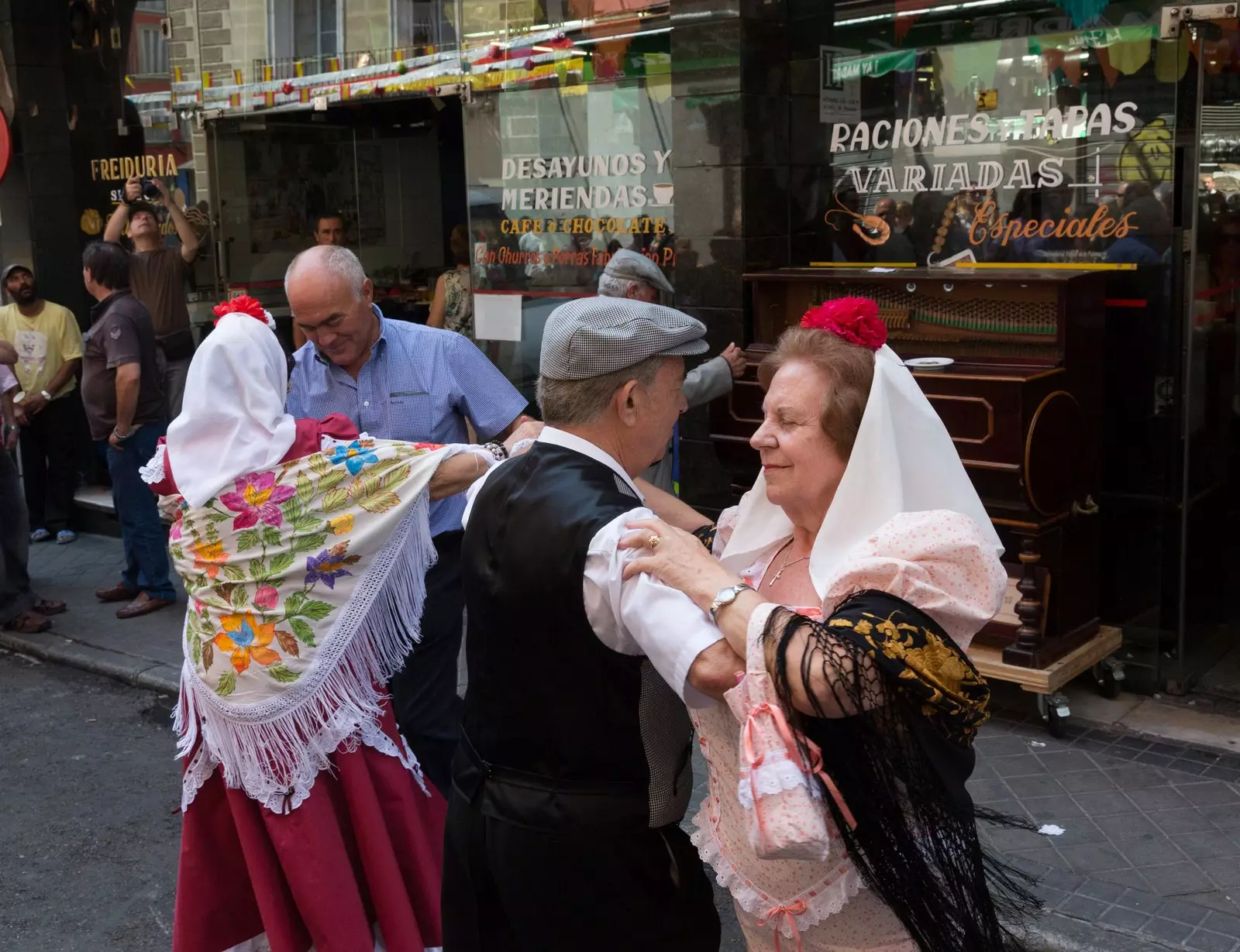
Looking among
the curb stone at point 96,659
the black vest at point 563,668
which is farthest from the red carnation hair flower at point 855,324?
the curb stone at point 96,659

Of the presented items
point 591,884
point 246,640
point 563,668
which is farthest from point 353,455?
point 591,884

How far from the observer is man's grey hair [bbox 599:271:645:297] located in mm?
6352

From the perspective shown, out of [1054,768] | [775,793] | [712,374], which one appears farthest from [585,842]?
[712,374]

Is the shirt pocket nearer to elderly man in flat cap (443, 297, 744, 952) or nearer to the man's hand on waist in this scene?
elderly man in flat cap (443, 297, 744, 952)

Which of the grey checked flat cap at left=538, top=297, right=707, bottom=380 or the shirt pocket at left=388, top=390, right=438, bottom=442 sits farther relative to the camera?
the shirt pocket at left=388, top=390, right=438, bottom=442

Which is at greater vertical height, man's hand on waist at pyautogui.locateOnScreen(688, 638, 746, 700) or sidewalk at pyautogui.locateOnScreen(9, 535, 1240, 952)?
man's hand on waist at pyautogui.locateOnScreen(688, 638, 746, 700)

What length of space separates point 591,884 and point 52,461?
28.1 feet

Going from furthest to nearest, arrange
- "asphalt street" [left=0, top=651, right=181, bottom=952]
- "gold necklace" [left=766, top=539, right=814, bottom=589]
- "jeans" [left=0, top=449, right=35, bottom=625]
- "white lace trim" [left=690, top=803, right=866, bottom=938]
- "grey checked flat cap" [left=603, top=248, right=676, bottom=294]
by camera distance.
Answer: "jeans" [left=0, top=449, right=35, bottom=625], "grey checked flat cap" [left=603, top=248, right=676, bottom=294], "asphalt street" [left=0, top=651, right=181, bottom=952], "gold necklace" [left=766, top=539, right=814, bottom=589], "white lace trim" [left=690, top=803, right=866, bottom=938]

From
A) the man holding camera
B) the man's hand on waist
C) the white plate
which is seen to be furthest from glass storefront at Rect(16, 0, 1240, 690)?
the man's hand on waist

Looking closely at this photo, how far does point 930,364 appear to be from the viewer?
534 centimetres

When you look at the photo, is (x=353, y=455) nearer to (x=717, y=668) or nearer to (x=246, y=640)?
(x=246, y=640)

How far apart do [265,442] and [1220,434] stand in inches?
173

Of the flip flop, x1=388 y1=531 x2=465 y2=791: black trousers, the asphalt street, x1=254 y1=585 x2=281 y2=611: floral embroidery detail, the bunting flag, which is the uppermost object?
the bunting flag

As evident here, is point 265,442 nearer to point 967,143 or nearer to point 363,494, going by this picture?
point 363,494
